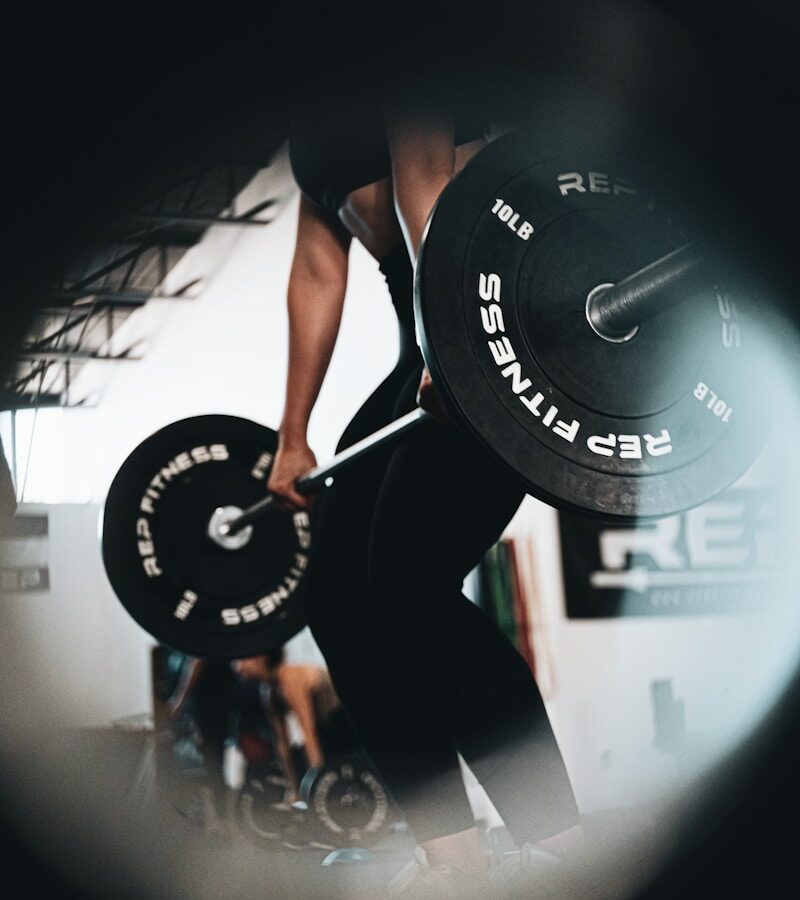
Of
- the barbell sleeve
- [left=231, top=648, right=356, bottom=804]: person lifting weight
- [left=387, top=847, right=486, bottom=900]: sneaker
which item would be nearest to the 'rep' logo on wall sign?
[left=231, top=648, right=356, bottom=804]: person lifting weight

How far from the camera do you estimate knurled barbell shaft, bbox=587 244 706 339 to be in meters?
0.80

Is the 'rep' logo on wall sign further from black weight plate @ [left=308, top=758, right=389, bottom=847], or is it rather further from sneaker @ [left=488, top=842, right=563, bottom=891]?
sneaker @ [left=488, top=842, right=563, bottom=891]

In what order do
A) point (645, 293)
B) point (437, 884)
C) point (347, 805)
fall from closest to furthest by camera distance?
point (645, 293) → point (437, 884) → point (347, 805)

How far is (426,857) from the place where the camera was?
3.27 feet

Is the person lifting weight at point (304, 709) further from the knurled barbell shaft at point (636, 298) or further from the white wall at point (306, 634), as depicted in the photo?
the knurled barbell shaft at point (636, 298)

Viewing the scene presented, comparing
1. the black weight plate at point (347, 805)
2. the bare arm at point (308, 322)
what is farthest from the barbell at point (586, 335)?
the black weight plate at point (347, 805)

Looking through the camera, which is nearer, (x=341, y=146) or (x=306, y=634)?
(x=341, y=146)

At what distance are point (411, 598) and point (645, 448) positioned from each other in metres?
0.31

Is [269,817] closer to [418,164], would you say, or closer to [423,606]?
[423,606]

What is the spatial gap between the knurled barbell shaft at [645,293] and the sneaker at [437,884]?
0.57 m

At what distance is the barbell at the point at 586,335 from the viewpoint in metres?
0.77

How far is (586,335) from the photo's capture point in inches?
33.1

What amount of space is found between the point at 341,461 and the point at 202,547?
0.47 m

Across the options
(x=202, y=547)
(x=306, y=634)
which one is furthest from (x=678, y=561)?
(x=202, y=547)
